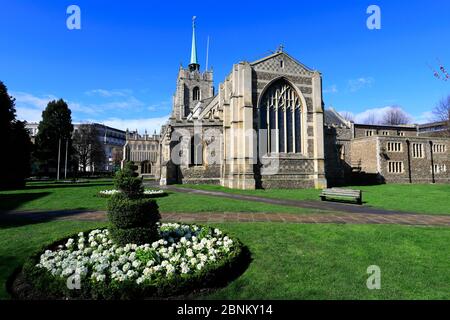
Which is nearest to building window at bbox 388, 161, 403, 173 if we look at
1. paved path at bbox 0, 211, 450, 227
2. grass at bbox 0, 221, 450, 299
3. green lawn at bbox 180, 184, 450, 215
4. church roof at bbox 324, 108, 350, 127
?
church roof at bbox 324, 108, 350, 127

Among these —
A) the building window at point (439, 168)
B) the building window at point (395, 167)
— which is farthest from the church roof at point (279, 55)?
the building window at point (439, 168)

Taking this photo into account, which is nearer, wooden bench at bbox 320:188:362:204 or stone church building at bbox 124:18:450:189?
wooden bench at bbox 320:188:362:204

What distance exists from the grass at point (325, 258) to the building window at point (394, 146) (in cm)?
3427

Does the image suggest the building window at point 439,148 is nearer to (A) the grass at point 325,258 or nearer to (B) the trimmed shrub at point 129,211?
(A) the grass at point 325,258

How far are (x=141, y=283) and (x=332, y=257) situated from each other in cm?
420

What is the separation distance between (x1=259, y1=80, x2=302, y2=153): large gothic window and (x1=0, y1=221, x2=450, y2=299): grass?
18462 mm

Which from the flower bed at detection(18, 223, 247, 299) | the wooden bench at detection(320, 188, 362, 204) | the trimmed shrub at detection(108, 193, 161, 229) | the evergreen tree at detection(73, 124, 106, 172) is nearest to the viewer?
the flower bed at detection(18, 223, 247, 299)

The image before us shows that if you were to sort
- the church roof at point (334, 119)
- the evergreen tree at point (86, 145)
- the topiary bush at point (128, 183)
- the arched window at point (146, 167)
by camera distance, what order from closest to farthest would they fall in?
the topiary bush at point (128, 183) < the church roof at point (334, 119) < the evergreen tree at point (86, 145) < the arched window at point (146, 167)

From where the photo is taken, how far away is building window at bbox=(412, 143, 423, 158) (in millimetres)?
38000

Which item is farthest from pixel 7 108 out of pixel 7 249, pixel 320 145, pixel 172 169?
pixel 320 145

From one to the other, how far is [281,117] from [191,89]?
128ft

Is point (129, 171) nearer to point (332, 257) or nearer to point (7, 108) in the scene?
point (332, 257)

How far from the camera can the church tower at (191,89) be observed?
5934 centimetres

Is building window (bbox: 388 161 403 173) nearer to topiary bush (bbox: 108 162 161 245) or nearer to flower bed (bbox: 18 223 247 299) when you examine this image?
flower bed (bbox: 18 223 247 299)
